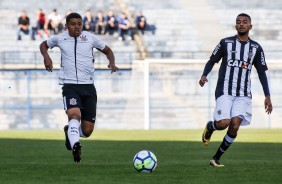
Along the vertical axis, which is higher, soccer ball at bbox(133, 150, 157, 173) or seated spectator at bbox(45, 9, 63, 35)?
seated spectator at bbox(45, 9, 63, 35)

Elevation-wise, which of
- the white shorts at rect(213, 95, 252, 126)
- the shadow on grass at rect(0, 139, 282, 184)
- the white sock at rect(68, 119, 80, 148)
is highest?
the white shorts at rect(213, 95, 252, 126)

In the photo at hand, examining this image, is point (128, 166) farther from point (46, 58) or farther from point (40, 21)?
point (40, 21)

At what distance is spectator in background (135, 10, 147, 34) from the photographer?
3488cm

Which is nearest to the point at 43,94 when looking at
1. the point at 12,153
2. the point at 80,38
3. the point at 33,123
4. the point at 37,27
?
the point at 33,123

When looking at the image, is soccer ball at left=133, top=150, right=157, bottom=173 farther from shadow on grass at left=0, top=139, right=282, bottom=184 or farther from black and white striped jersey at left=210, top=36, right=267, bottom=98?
black and white striped jersey at left=210, top=36, right=267, bottom=98

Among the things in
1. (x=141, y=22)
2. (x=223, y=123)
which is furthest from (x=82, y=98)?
(x=141, y=22)

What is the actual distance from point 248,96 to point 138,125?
1912 cm

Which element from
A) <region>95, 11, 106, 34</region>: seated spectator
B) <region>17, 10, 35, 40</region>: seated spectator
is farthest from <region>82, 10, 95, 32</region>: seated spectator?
<region>17, 10, 35, 40</region>: seated spectator

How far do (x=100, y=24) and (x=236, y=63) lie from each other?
77.3 feet

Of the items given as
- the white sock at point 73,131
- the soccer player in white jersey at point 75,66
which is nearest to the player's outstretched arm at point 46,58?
the soccer player in white jersey at point 75,66

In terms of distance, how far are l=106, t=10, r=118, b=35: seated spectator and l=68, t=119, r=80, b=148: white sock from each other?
23.9m

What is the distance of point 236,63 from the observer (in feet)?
36.3

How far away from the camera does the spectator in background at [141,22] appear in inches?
1373

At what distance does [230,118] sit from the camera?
11.0m
